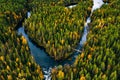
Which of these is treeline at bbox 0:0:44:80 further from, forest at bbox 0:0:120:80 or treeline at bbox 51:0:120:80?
treeline at bbox 51:0:120:80

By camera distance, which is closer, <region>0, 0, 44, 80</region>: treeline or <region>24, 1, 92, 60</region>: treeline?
<region>0, 0, 44, 80</region>: treeline

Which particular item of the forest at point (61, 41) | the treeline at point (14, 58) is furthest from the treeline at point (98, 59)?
the treeline at point (14, 58)

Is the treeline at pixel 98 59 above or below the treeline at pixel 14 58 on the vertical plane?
below

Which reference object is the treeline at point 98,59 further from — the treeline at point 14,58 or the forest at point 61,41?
the treeline at point 14,58

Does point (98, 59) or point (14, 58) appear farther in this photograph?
point (14, 58)

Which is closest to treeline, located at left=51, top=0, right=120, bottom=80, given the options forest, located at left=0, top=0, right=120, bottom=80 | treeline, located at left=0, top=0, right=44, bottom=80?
forest, located at left=0, top=0, right=120, bottom=80

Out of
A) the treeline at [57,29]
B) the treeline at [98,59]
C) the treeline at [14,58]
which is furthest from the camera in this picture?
the treeline at [57,29]

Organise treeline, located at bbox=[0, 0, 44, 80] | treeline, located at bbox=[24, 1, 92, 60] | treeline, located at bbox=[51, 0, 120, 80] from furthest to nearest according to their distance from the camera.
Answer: treeline, located at bbox=[24, 1, 92, 60]
treeline, located at bbox=[0, 0, 44, 80]
treeline, located at bbox=[51, 0, 120, 80]

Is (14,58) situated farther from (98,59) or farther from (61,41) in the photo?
(98,59)

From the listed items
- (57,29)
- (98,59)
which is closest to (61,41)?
(57,29)
